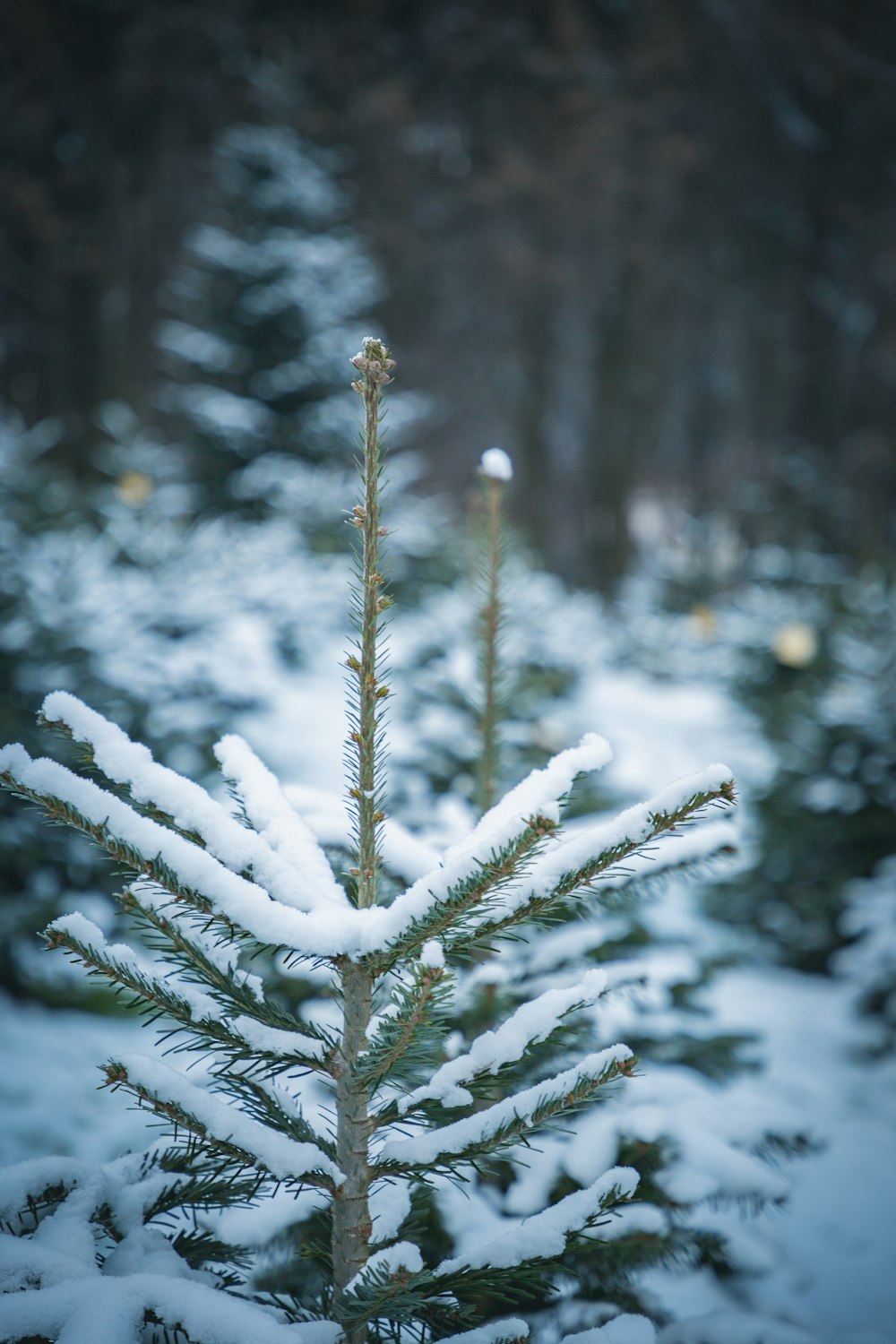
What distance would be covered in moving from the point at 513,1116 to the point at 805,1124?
82 centimetres

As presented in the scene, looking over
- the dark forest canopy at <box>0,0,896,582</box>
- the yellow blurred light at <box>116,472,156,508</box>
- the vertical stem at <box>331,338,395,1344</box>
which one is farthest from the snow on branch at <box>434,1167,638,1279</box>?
the dark forest canopy at <box>0,0,896,582</box>

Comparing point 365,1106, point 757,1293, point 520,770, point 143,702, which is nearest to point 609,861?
point 365,1106

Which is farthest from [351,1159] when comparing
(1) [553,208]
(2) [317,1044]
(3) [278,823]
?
(1) [553,208]

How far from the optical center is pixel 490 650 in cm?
123

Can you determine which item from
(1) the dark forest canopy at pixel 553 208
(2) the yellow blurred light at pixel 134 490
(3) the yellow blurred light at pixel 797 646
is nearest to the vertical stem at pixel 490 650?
(3) the yellow blurred light at pixel 797 646

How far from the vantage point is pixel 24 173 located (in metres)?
8.40

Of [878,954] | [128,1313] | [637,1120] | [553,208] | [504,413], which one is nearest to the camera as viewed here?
[128,1313]

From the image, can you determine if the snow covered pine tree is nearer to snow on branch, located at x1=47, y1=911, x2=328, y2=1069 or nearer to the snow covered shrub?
snow on branch, located at x1=47, y1=911, x2=328, y2=1069

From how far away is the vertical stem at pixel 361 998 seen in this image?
28.7 inches

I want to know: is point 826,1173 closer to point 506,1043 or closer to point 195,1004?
point 506,1043

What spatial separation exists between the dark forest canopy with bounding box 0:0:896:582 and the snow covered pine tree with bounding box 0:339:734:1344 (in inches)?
336

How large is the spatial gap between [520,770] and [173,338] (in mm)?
5515

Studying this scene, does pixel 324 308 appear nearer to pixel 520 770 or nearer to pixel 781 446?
pixel 520 770

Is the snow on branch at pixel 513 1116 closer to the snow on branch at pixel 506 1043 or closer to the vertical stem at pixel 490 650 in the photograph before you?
the snow on branch at pixel 506 1043
